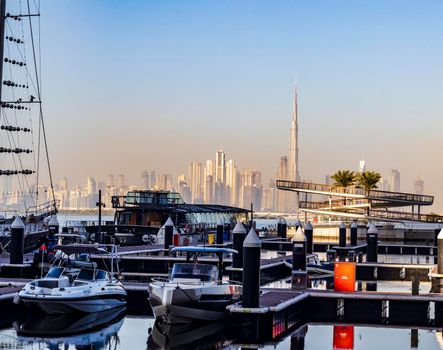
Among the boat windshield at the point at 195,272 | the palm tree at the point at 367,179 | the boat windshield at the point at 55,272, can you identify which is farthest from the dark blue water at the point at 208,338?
the palm tree at the point at 367,179

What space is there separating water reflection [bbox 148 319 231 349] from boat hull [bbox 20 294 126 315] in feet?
8.79

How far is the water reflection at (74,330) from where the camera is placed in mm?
30812

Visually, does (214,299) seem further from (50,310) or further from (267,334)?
(50,310)

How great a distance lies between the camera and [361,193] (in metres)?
109

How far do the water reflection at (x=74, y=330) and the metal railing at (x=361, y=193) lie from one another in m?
73.3

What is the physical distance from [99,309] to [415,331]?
1269 cm

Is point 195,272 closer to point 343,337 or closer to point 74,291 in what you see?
point 74,291

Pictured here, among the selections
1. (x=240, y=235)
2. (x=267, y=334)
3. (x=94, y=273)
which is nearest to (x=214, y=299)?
(x=267, y=334)

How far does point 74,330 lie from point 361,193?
7900cm

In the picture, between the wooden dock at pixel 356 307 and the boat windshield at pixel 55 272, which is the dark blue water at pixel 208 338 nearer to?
the wooden dock at pixel 356 307

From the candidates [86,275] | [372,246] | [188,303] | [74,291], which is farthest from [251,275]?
[372,246]

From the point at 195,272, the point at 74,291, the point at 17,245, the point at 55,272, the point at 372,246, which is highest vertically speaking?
the point at 17,245

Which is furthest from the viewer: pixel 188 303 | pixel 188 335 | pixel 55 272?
pixel 55 272

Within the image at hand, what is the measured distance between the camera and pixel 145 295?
4069 cm
